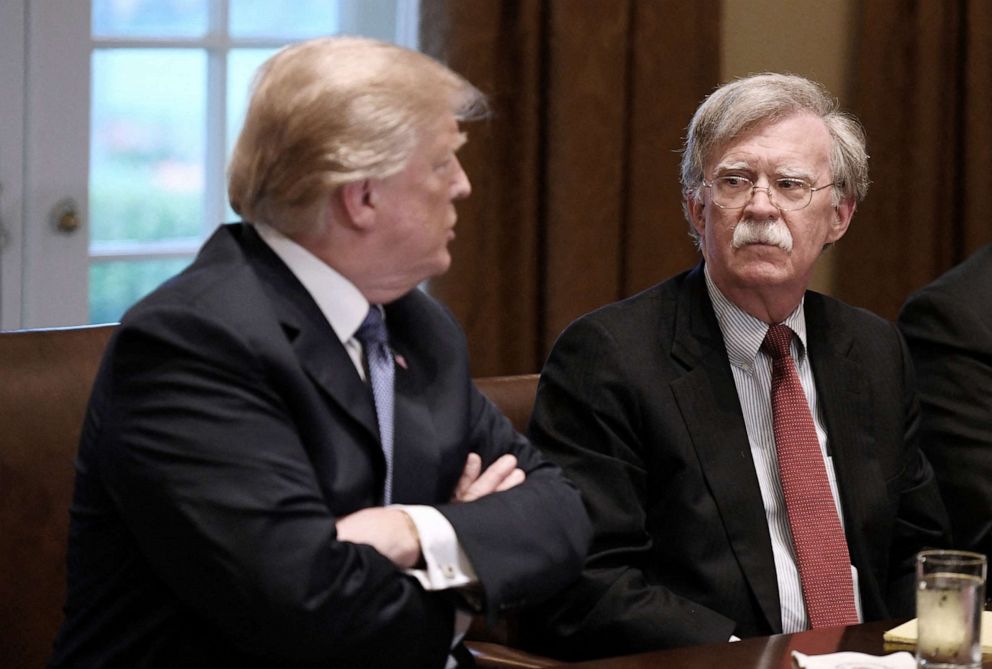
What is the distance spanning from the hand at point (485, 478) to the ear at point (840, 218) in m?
0.87

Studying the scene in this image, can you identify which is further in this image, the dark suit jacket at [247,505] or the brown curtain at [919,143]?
the brown curtain at [919,143]

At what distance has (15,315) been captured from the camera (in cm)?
320

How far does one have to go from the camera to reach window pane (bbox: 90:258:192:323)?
3.33m

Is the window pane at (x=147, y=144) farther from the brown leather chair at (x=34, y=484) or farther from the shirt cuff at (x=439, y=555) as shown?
the shirt cuff at (x=439, y=555)

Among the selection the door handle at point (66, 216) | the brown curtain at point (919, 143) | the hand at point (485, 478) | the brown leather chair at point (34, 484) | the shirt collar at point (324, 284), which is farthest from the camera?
the brown curtain at point (919, 143)

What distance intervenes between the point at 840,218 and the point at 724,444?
20.6 inches

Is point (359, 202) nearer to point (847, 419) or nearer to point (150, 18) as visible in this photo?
point (847, 419)

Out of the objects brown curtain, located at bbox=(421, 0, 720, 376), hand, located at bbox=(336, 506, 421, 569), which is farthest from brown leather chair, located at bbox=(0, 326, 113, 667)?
brown curtain, located at bbox=(421, 0, 720, 376)

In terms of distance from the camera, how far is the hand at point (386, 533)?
174 centimetres

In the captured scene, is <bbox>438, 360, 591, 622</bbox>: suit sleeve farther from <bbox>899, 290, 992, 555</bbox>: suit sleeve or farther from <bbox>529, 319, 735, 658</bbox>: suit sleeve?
<bbox>899, 290, 992, 555</bbox>: suit sleeve

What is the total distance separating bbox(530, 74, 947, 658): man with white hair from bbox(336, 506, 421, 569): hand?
1.84 ft

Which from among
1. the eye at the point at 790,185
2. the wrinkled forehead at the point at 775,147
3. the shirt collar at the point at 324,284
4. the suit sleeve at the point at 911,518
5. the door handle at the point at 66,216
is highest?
the wrinkled forehead at the point at 775,147

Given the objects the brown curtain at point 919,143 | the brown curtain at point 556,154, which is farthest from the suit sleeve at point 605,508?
the brown curtain at point 919,143

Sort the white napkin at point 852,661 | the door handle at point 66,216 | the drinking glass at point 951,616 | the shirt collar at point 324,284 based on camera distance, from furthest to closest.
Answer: the door handle at point 66,216 → the shirt collar at point 324,284 → the white napkin at point 852,661 → the drinking glass at point 951,616
